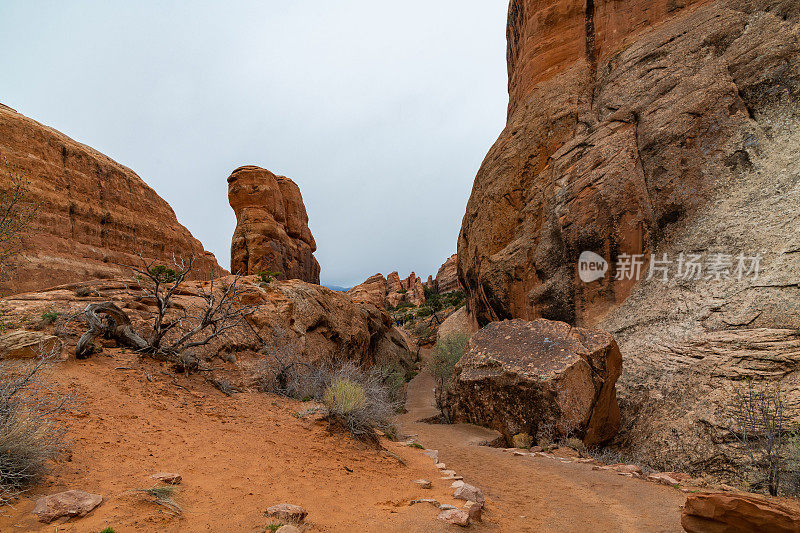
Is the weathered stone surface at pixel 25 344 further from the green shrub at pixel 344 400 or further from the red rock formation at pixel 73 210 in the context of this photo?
the red rock formation at pixel 73 210

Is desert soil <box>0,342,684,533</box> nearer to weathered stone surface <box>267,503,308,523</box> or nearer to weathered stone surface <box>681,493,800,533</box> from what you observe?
weathered stone surface <box>267,503,308,523</box>

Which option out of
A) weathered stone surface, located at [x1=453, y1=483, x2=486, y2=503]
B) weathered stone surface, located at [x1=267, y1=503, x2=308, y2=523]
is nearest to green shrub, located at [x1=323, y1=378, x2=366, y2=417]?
weathered stone surface, located at [x1=453, y1=483, x2=486, y2=503]

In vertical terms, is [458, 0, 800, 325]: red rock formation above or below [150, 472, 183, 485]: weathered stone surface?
above

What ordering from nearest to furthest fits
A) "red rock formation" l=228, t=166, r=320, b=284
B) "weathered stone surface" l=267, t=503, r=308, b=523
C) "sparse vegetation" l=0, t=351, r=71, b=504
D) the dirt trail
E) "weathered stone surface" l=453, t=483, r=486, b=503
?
1. "sparse vegetation" l=0, t=351, r=71, b=504
2. "weathered stone surface" l=267, t=503, r=308, b=523
3. the dirt trail
4. "weathered stone surface" l=453, t=483, r=486, b=503
5. "red rock formation" l=228, t=166, r=320, b=284

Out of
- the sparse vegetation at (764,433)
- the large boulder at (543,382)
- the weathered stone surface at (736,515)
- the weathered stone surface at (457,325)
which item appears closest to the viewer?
the weathered stone surface at (736,515)

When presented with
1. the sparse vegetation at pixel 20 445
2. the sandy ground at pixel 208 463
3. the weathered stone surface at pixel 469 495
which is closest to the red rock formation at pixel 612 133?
the sandy ground at pixel 208 463

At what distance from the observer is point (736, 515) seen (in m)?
3.36

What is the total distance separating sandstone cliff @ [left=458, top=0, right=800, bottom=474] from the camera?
907 cm

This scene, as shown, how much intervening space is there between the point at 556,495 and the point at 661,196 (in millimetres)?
12412

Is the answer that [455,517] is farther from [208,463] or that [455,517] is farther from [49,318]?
[49,318]

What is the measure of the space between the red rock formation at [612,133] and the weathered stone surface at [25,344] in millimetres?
15638

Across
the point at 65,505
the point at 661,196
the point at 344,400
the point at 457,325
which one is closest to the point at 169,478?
the point at 65,505

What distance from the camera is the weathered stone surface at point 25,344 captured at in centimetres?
596

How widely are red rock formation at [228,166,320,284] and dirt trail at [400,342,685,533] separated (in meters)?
28.5
